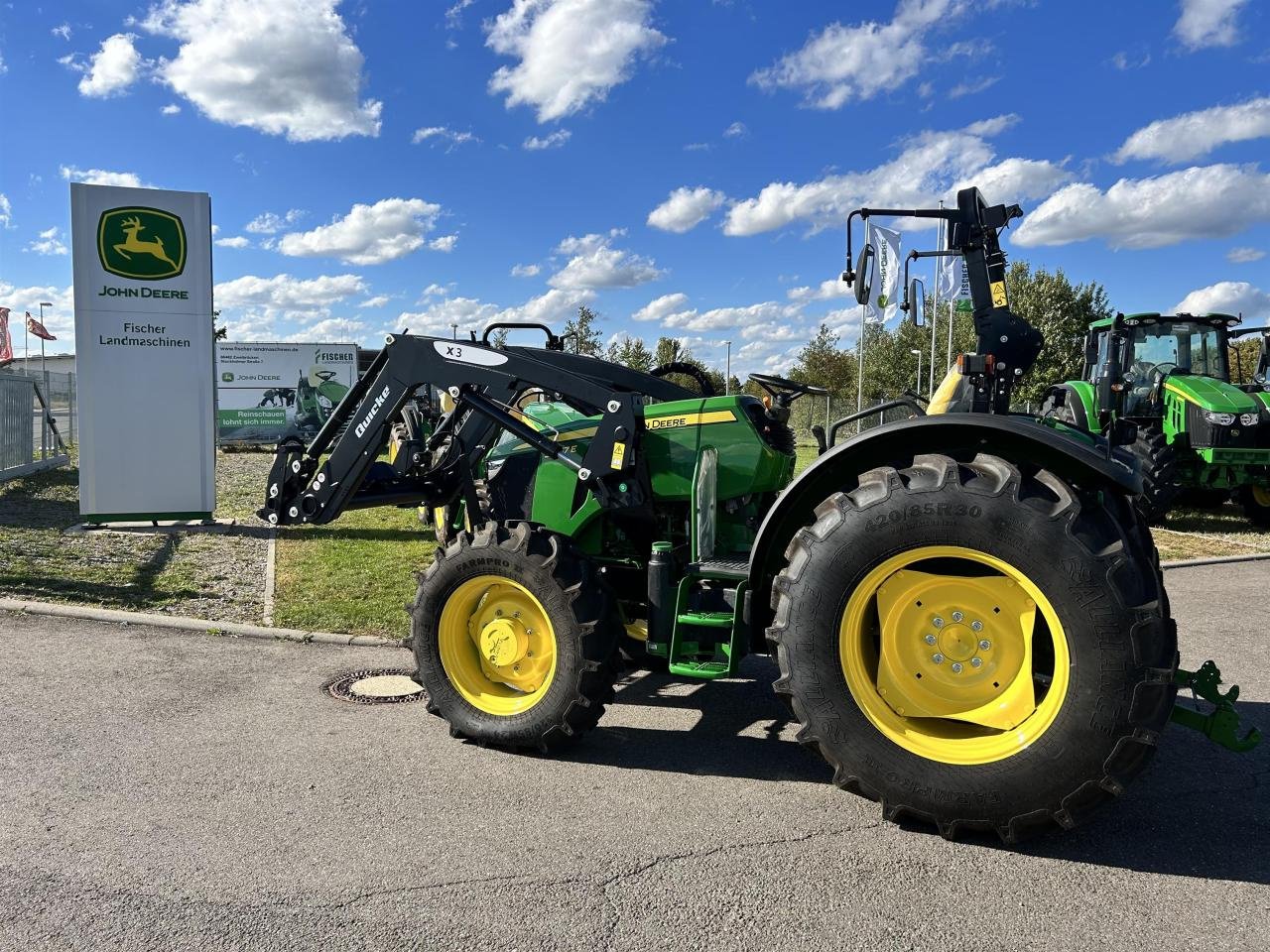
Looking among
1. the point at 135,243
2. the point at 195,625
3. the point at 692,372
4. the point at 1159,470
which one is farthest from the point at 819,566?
the point at 135,243

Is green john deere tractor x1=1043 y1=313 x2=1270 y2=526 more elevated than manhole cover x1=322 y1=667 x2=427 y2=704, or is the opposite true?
green john deere tractor x1=1043 y1=313 x2=1270 y2=526

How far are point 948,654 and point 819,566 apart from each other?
60cm

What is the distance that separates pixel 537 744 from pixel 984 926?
203 cm

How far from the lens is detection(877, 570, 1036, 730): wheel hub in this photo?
3.35 meters

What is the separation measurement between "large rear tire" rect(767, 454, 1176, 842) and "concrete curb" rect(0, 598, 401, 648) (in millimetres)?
3674

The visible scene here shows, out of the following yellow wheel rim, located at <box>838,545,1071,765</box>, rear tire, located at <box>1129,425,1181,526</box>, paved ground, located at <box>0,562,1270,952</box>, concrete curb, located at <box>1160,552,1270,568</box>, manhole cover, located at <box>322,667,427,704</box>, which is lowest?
paved ground, located at <box>0,562,1270,952</box>

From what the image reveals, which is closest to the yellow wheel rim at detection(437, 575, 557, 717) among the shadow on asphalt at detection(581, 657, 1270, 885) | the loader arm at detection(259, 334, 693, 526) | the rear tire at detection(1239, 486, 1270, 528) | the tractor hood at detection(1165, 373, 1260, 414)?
the shadow on asphalt at detection(581, 657, 1270, 885)

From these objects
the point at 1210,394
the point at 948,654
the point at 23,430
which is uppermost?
the point at 1210,394

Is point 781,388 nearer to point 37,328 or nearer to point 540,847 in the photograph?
point 540,847

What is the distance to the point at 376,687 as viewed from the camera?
5.23 m

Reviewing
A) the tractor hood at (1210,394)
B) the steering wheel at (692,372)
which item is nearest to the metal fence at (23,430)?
the steering wheel at (692,372)

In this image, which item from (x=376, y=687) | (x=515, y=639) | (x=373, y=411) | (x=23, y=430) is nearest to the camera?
(x=515, y=639)

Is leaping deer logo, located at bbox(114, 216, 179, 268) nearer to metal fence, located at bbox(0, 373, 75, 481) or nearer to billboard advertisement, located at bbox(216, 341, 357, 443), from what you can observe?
metal fence, located at bbox(0, 373, 75, 481)

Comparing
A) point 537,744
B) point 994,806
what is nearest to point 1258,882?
point 994,806
